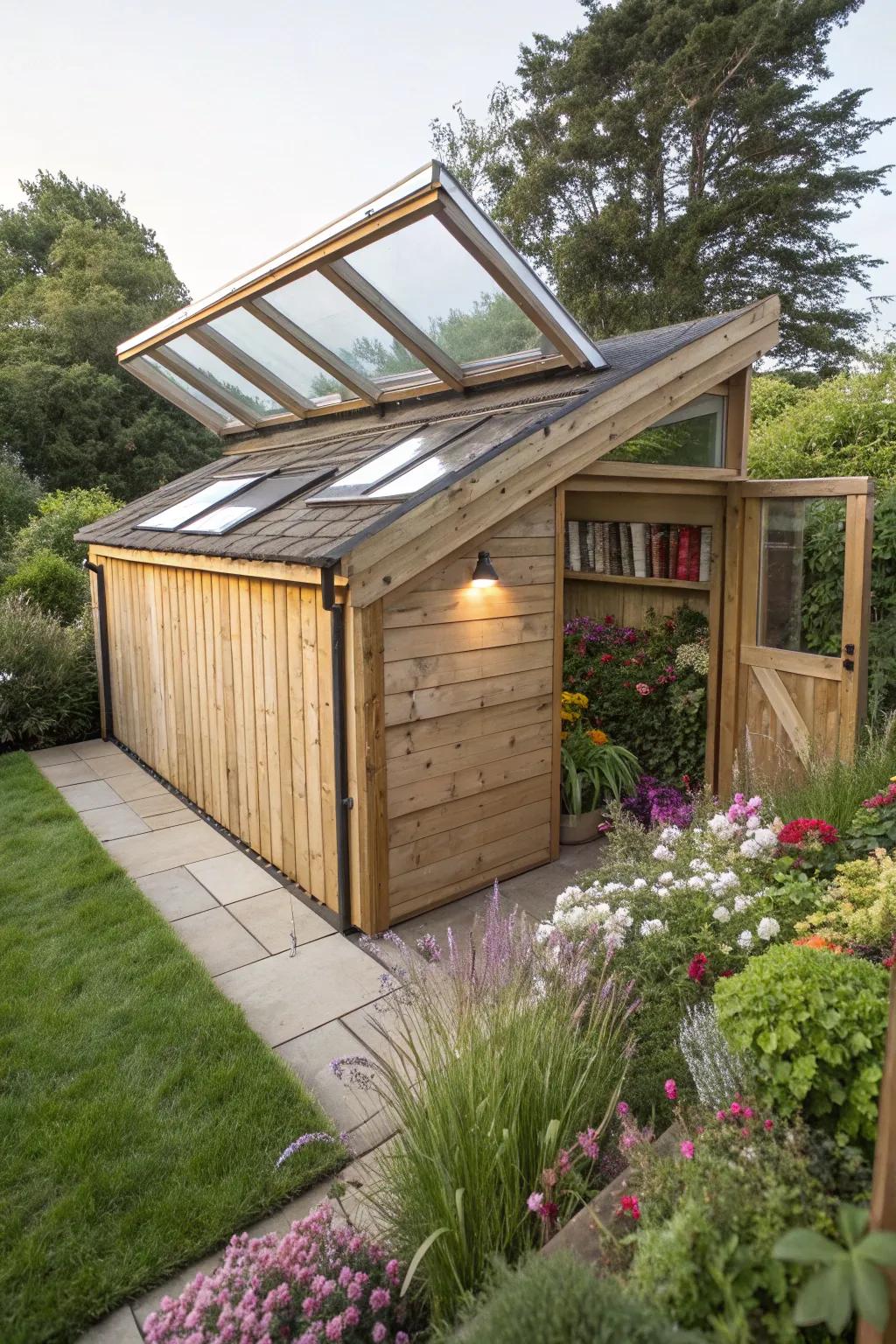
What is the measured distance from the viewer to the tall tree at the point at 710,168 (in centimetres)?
1479

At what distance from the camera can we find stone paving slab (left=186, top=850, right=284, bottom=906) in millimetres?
4672

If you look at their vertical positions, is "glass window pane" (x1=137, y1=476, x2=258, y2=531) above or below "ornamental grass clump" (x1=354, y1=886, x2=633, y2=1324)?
above

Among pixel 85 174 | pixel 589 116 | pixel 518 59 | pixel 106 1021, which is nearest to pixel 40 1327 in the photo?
pixel 106 1021

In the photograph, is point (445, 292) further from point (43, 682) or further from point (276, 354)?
point (43, 682)

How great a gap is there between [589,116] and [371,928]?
18112mm

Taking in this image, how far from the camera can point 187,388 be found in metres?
7.85

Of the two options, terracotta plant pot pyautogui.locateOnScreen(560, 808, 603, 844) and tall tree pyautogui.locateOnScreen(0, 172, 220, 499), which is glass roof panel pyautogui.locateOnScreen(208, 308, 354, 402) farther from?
tall tree pyautogui.locateOnScreen(0, 172, 220, 499)

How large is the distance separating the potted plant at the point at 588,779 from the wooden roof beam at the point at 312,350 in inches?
119

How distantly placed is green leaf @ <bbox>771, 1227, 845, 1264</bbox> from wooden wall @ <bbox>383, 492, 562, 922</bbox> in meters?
2.98

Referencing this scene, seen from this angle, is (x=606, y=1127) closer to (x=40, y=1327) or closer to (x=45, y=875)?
(x=40, y=1327)

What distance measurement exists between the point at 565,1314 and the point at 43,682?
25.0 feet

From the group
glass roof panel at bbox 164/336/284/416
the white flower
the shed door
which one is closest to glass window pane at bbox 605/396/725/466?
the shed door

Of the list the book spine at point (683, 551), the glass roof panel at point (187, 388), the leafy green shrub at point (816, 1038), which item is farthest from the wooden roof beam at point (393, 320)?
the leafy green shrub at point (816, 1038)

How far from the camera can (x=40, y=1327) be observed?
2061 mm
